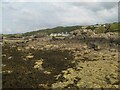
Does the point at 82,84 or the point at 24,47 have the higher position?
the point at 24,47

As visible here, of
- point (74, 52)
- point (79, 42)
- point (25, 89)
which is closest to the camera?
point (25, 89)

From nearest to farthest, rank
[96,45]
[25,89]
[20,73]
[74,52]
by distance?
1. [25,89]
2. [20,73]
3. [74,52]
4. [96,45]

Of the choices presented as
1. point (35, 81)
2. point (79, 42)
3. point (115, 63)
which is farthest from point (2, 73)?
point (79, 42)

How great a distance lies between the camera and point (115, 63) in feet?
140

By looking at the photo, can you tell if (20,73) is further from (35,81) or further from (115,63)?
(115,63)

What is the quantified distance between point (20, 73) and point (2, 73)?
102 inches

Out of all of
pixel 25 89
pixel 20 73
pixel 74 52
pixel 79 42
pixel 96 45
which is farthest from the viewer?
pixel 79 42

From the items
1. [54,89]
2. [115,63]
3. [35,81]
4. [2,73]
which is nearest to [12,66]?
[2,73]

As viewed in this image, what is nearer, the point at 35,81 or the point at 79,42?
the point at 35,81

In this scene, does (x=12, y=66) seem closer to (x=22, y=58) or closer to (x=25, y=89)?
(x=22, y=58)

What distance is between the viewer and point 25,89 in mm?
35344

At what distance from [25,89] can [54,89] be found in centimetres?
373

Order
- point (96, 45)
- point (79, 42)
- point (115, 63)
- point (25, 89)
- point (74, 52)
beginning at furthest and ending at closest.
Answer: point (79, 42) → point (96, 45) → point (74, 52) → point (115, 63) → point (25, 89)

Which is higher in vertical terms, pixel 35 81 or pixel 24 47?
pixel 24 47
